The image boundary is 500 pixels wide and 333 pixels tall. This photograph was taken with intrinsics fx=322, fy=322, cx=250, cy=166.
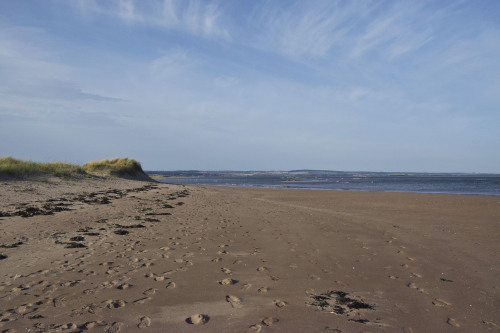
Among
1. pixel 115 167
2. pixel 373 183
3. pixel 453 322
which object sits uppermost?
pixel 115 167

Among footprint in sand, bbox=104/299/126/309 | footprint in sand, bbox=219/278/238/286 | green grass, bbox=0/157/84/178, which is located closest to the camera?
footprint in sand, bbox=104/299/126/309

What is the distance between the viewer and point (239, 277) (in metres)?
5.24

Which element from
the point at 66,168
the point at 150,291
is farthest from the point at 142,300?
the point at 66,168

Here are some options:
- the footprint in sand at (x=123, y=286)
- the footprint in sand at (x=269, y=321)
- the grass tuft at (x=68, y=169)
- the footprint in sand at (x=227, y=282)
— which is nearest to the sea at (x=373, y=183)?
the grass tuft at (x=68, y=169)

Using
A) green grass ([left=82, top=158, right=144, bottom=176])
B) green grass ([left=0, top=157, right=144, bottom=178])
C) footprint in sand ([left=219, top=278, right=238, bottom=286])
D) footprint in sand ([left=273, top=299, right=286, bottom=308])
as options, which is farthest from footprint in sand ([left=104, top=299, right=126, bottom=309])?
green grass ([left=82, top=158, right=144, bottom=176])

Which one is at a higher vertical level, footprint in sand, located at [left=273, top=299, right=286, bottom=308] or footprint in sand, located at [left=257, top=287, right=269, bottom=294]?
footprint in sand, located at [left=257, top=287, right=269, bottom=294]

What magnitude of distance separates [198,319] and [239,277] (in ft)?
5.12

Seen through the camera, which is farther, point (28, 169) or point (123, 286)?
point (28, 169)

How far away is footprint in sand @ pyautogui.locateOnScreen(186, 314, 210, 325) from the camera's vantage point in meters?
3.67

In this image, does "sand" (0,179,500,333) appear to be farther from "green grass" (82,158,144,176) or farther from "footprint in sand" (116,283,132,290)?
"green grass" (82,158,144,176)

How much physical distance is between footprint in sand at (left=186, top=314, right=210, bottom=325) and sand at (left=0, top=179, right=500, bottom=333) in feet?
0.04

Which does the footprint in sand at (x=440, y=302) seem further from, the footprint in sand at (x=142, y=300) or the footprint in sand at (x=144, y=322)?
the footprint in sand at (x=142, y=300)

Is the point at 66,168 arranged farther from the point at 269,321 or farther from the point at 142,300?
the point at 269,321

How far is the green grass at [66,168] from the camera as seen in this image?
1943 centimetres
